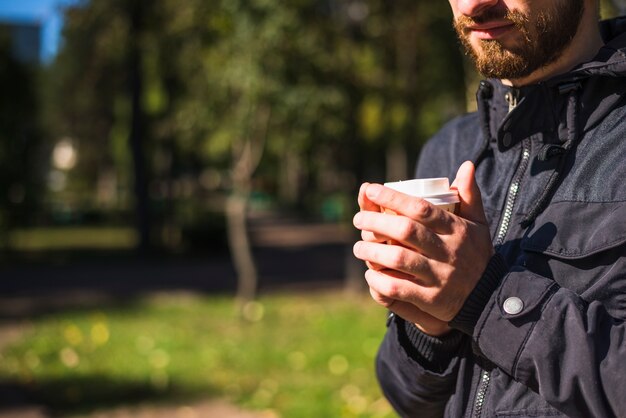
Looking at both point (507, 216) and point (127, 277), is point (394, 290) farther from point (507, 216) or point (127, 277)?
point (127, 277)

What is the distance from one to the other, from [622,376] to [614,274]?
0.62 ft

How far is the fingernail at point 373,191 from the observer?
1.30 metres

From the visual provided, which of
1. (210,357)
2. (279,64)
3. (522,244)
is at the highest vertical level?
(279,64)

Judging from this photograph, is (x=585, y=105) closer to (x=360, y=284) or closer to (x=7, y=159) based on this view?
(x=360, y=284)

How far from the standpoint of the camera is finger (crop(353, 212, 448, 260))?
4.11 feet

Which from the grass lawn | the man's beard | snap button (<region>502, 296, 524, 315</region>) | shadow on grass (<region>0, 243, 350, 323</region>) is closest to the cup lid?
snap button (<region>502, 296, 524, 315</region>)

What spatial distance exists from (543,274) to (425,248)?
0.32 meters

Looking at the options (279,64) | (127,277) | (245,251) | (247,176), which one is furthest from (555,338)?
(127,277)

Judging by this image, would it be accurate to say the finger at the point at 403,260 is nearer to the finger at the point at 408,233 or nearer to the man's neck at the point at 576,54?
the finger at the point at 408,233

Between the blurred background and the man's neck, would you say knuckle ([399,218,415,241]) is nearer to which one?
the man's neck

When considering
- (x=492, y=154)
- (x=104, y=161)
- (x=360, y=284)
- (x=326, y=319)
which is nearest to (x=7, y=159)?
(x=360, y=284)

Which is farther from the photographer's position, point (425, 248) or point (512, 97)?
point (512, 97)

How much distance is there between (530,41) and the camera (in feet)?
4.93

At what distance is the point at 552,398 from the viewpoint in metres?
1.32
